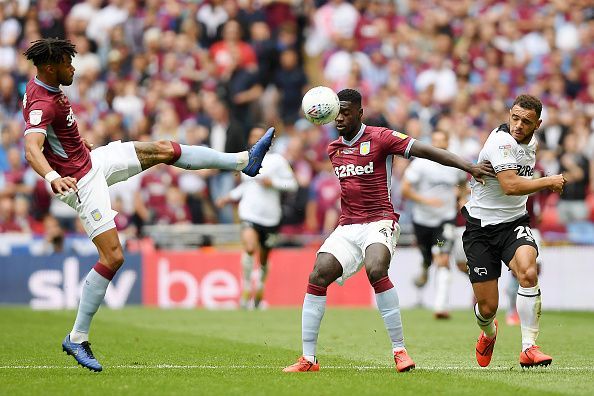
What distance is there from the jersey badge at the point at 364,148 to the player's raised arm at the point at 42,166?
8.90 feet

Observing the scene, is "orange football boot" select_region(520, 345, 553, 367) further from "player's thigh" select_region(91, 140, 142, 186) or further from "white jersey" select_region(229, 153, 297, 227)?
"white jersey" select_region(229, 153, 297, 227)

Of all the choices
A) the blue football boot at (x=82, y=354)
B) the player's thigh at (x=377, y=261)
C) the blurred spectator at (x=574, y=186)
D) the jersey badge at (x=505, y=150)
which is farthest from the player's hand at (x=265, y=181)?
the blue football boot at (x=82, y=354)

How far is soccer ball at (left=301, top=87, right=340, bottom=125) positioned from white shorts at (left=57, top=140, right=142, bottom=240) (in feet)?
5.85

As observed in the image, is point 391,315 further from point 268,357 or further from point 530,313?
point 268,357

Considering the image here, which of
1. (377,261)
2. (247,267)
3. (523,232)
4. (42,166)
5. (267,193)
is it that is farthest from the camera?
(267,193)

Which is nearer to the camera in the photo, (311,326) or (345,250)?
(311,326)

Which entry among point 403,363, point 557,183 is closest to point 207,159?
point 403,363

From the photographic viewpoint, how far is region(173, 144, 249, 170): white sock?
1130cm

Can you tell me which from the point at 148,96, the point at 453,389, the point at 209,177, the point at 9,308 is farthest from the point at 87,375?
the point at 148,96

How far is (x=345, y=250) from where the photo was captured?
10812mm

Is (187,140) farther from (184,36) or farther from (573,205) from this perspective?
(573,205)

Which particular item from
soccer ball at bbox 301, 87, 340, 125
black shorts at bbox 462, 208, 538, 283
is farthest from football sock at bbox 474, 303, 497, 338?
soccer ball at bbox 301, 87, 340, 125

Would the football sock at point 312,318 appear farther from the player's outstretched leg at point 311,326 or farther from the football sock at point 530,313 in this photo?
the football sock at point 530,313

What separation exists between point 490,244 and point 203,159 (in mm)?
2901
